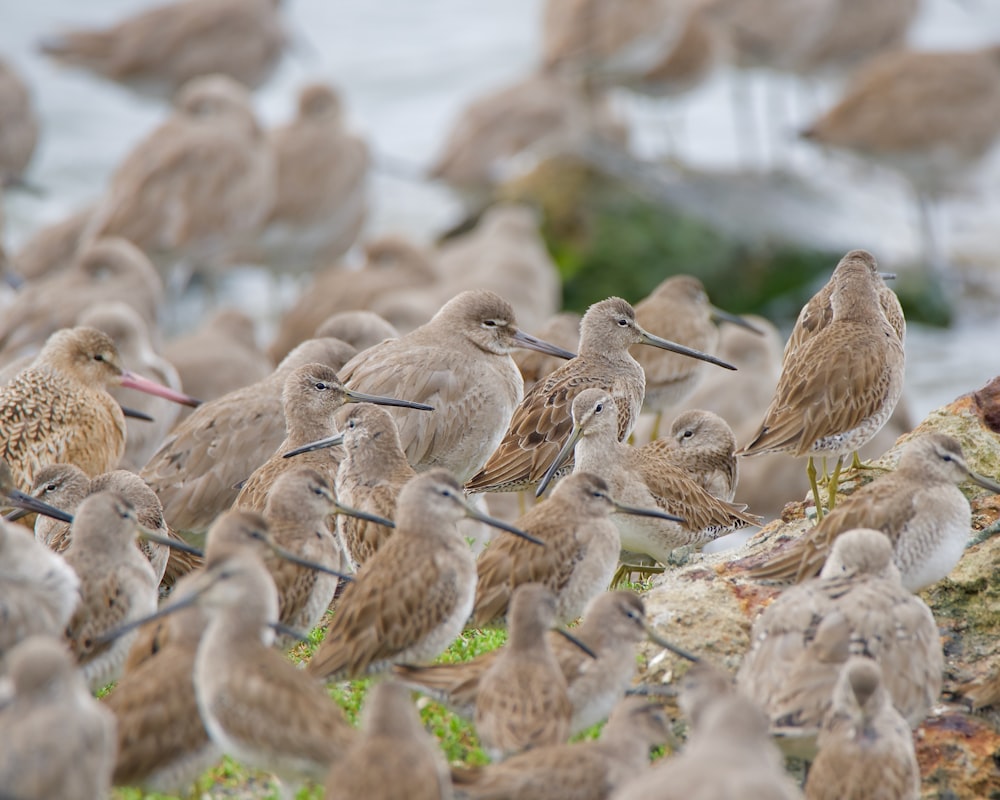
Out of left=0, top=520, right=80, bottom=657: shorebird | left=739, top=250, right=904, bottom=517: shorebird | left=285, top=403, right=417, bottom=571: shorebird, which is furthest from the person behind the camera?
left=739, top=250, right=904, bottom=517: shorebird

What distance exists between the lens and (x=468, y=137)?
19.1 m

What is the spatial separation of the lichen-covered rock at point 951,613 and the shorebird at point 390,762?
1.78 metres

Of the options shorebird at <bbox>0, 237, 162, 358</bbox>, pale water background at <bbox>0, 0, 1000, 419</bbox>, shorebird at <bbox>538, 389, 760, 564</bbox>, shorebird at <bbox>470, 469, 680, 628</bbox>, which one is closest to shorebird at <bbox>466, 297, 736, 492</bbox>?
shorebird at <bbox>538, 389, 760, 564</bbox>

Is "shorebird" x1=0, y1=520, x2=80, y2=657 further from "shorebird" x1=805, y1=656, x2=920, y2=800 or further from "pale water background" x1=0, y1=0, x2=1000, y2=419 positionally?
"pale water background" x1=0, y1=0, x2=1000, y2=419

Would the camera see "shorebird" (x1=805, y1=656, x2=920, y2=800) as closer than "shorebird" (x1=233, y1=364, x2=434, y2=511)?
Yes

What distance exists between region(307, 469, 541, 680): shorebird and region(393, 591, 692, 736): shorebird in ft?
0.41

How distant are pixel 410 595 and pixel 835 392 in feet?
7.45

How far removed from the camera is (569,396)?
25.8ft

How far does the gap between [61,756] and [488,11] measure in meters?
28.3

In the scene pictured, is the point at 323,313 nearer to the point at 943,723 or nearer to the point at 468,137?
the point at 468,137

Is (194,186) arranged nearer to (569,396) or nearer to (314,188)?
(314,188)

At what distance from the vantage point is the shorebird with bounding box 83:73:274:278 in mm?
13969

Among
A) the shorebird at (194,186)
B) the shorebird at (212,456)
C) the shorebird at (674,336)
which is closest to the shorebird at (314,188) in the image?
the shorebird at (194,186)

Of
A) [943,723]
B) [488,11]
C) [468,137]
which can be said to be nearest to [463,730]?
[943,723]
